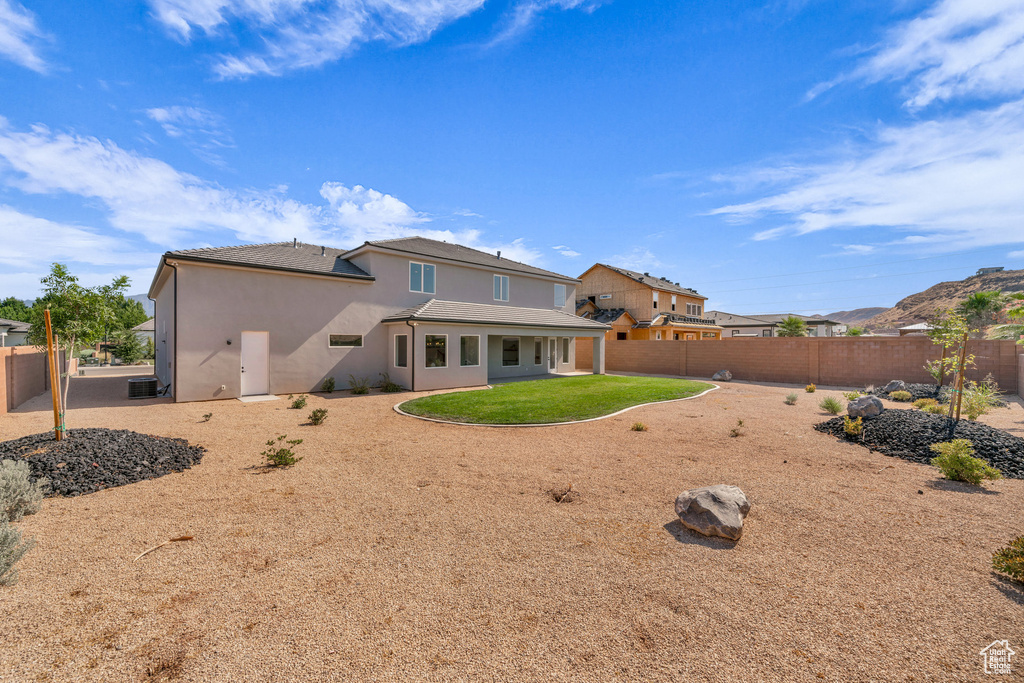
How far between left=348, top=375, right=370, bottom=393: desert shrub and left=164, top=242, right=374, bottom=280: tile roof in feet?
13.3

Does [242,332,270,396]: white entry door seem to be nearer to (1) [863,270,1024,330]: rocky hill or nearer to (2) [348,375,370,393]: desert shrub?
(2) [348,375,370,393]: desert shrub

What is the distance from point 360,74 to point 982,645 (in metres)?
15.1

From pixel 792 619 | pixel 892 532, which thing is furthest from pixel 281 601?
pixel 892 532

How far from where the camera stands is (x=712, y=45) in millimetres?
10633

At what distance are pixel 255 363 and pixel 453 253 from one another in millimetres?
9980

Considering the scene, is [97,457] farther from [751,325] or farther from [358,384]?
[751,325]

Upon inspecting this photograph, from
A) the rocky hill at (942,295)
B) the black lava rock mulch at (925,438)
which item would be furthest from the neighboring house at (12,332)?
the rocky hill at (942,295)

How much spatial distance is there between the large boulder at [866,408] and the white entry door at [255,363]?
693 inches

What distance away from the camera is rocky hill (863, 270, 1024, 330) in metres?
63.4

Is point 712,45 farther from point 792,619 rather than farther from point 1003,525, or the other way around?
point 792,619

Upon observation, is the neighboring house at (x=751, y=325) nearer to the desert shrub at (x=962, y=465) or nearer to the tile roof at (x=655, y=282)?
the tile roof at (x=655, y=282)

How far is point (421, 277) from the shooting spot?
1838 centimetres
